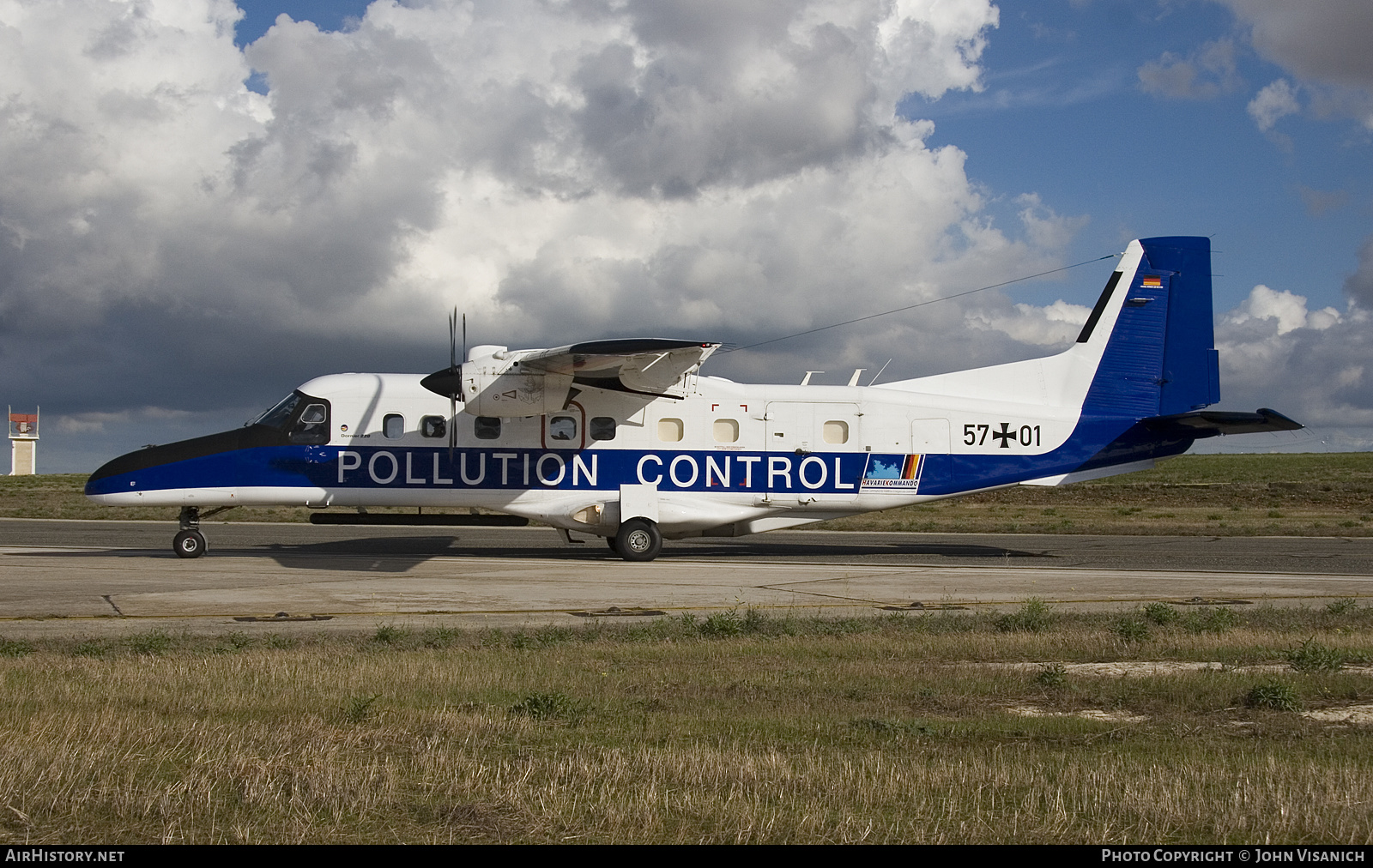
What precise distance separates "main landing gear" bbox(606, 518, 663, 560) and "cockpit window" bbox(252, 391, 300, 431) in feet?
22.0

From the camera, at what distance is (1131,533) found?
2995 centimetres

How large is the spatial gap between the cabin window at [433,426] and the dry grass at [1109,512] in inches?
66.3

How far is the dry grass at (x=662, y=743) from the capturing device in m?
4.71

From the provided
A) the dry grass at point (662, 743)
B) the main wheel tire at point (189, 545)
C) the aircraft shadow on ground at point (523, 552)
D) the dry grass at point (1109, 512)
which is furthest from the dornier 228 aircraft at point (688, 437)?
the dry grass at point (662, 743)

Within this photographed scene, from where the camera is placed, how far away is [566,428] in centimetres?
2058

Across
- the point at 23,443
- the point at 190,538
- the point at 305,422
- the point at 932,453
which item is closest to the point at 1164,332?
the point at 932,453

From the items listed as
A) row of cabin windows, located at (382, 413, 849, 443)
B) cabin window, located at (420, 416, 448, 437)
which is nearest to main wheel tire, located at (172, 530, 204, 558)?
row of cabin windows, located at (382, 413, 849, 443)

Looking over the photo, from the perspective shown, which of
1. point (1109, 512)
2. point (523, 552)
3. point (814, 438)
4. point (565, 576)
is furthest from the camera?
point (1109, 512)

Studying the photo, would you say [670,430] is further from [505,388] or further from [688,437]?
[505,388]

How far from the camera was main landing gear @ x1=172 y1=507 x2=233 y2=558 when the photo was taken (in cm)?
1961

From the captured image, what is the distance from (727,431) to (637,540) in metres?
2.82

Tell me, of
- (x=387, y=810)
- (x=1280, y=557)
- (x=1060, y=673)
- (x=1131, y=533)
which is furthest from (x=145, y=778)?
(x=1131, y=533)

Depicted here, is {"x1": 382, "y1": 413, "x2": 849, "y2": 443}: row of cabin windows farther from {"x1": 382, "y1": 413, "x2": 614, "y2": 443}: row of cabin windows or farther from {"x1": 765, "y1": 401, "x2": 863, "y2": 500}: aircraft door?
{"x1": 765, "y1": 401, "x2": 863, "y2": 500}: aircraft door

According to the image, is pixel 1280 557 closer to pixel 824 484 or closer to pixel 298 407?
pixel 824 484
